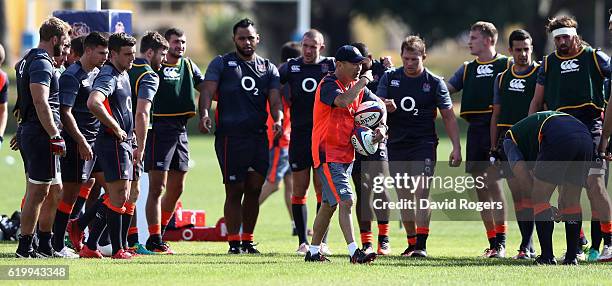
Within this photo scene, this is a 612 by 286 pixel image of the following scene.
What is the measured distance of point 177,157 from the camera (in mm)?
12969

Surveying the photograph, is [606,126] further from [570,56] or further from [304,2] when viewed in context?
[304,2]

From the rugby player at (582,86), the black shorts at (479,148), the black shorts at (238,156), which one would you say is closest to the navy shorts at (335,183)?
the black shorts at (238,156)

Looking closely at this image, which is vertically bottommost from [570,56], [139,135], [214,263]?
[214,263]

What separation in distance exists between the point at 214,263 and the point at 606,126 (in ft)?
12.2

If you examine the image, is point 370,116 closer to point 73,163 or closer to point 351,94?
point 351,94

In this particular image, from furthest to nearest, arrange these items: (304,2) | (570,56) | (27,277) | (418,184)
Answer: (304,2) < (418,184) < (570,56) < (27,277)

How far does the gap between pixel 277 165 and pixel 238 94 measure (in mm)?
4003

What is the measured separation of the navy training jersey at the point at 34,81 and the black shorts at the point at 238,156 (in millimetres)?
1988

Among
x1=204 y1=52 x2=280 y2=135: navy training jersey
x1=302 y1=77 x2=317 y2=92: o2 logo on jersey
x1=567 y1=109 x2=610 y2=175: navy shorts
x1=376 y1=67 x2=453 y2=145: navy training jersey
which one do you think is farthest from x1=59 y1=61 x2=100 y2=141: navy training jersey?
x1=567 y1=109 x2=610 y2=175: navy shorts

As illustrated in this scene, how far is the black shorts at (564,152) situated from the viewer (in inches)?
430

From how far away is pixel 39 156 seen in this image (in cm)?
1118

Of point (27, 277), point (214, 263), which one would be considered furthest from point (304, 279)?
point (27, 277)

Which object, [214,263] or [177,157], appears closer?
[214,263]

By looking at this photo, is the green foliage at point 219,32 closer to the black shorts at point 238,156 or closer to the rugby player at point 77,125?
the black shorts at point 238,156
